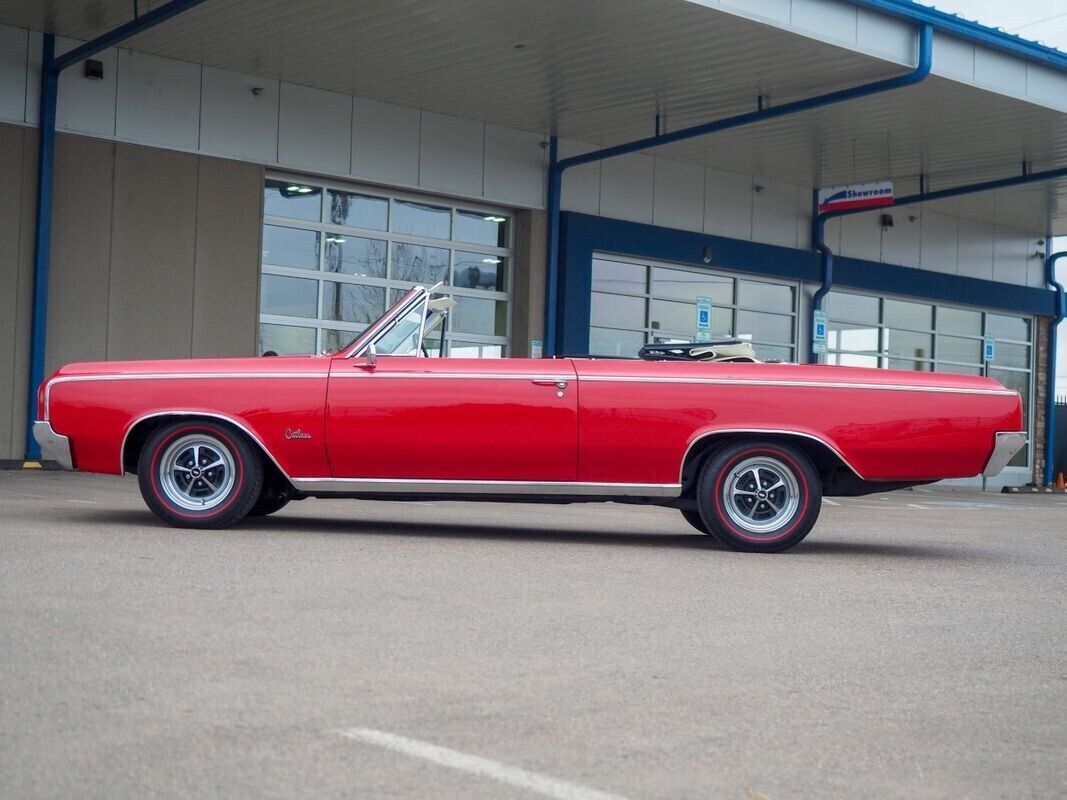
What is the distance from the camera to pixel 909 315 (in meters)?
27.8

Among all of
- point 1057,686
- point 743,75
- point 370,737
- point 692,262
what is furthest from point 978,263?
point 370,737

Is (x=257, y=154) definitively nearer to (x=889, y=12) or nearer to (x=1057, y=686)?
(x=889, y=12)

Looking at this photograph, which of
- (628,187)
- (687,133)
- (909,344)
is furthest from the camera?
(909,344)

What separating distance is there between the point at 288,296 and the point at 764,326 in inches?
383

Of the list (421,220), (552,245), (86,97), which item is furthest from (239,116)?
(552,245)

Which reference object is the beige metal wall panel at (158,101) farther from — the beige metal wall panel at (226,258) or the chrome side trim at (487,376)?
the chrome side trim at (487,376)

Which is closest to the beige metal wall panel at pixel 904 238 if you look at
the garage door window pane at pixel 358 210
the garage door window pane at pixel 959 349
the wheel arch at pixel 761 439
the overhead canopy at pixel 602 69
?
the garage door window pane at pixel 959 349

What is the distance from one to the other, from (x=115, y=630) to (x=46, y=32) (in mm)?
13065

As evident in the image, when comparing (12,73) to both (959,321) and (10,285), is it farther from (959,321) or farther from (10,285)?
(959,321)

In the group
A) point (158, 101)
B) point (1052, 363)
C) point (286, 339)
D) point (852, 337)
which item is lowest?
point (286, 339)

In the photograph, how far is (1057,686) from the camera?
184 inches

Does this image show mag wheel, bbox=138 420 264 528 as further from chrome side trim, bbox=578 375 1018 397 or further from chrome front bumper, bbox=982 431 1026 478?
chrome front bumper, bbox=982 431 1026 478

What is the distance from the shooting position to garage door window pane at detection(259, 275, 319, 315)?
18406mm

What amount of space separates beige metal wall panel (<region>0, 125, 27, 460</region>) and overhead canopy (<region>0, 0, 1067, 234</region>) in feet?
5.05
